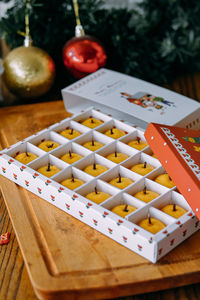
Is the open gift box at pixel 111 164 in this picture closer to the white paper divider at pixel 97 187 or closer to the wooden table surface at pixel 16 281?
the white paper divider at pixel 97 187

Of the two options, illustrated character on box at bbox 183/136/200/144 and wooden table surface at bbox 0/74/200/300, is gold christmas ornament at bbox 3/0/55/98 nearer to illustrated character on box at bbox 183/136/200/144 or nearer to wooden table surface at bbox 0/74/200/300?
wooden table surface at bbox 0/74/200/300

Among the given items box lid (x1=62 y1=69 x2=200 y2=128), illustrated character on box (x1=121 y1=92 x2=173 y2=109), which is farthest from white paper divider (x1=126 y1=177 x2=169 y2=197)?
illustrated character on box (x1=121 y1=92 x2=173 y2=109)

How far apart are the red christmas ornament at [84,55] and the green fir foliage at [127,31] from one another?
152 millimetres

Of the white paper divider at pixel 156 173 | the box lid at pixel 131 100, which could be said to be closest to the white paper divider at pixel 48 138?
the box lid at pixel 131 100

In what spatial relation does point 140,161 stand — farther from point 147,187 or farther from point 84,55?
point 84,55

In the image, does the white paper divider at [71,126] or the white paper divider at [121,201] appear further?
the white paper divider at [71,126]

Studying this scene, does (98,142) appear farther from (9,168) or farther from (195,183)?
(195,183)

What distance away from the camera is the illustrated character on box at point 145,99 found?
1.71 metres

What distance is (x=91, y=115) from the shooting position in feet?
5.68

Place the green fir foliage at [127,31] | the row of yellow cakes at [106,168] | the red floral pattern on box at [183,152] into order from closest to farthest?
the red floral pattern on box at [183,152]
the row of yellow cakes at [106,168]
the green fir foliage at [127,31]

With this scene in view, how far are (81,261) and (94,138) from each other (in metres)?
0.55

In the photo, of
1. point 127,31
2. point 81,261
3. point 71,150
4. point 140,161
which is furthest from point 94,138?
point 127,31

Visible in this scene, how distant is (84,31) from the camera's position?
213 cm

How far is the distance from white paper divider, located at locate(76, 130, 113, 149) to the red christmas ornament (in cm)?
49
